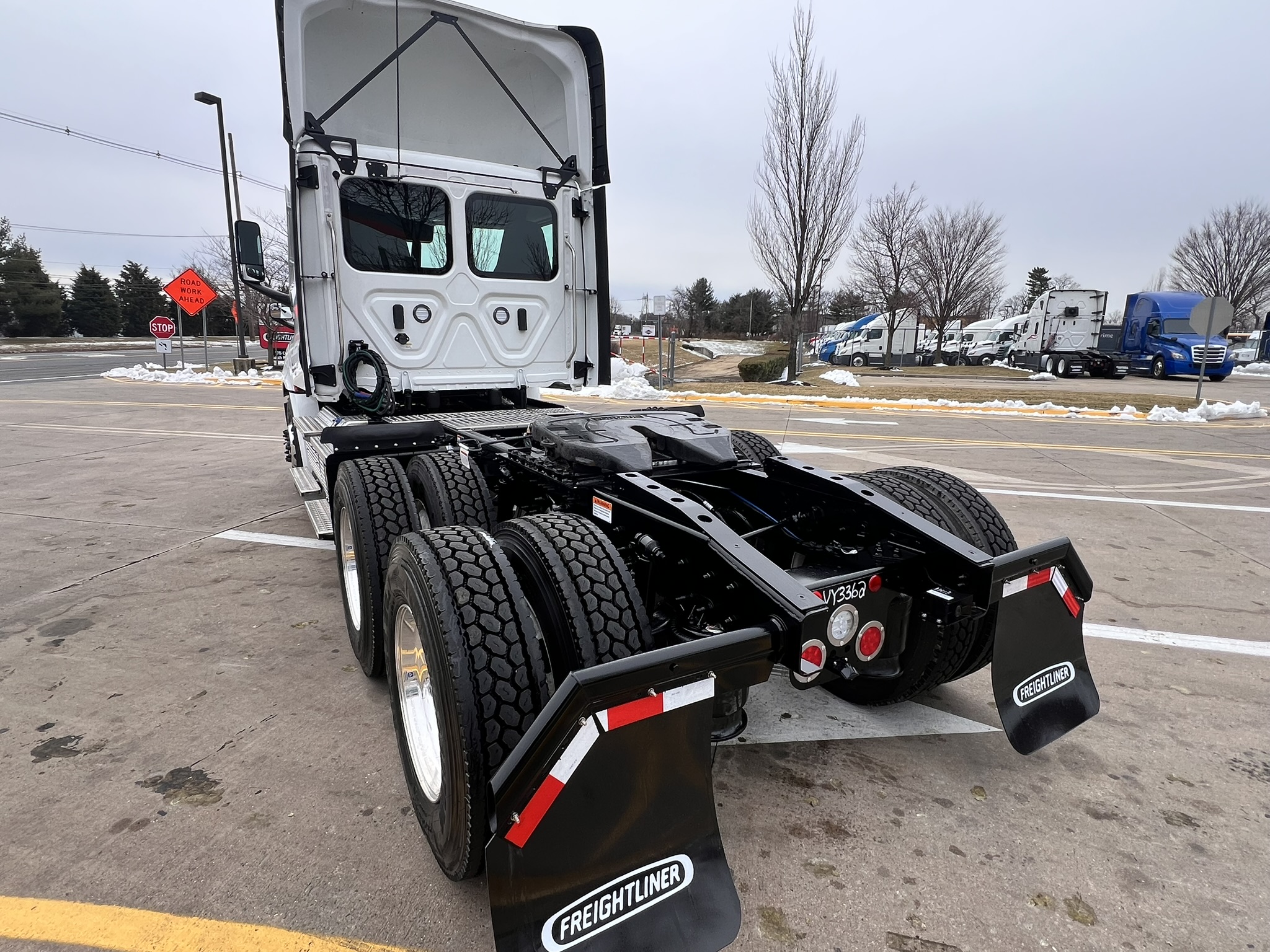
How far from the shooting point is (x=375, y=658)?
3141 mm

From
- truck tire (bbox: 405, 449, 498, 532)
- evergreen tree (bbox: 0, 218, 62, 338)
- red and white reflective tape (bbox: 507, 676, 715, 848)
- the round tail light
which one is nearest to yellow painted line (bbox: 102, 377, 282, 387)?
truck tire (bbox: 405, 449, 498, 532)

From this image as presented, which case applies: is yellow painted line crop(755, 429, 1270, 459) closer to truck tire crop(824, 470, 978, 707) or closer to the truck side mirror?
the truck side mirror

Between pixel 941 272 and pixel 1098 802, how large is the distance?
3858 centimetres

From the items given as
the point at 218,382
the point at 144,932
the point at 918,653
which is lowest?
the point at 144,932

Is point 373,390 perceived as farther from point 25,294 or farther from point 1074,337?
point 25,294

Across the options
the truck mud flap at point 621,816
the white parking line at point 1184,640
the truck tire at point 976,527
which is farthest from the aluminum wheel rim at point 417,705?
the white parking line at point 1184,640

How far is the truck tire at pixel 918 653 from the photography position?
2674 millimetres

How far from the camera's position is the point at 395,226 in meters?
4.98

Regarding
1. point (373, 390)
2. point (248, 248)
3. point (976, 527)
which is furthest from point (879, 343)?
point (976, 527)

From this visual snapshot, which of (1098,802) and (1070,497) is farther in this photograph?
(1070,497)

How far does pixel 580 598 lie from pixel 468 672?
0.39m

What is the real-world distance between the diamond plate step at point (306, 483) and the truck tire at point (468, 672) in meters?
3.03

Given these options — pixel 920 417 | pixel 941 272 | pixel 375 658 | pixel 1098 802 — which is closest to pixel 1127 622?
pixel 1098 802

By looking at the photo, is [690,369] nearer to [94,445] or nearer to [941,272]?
[941,272]
